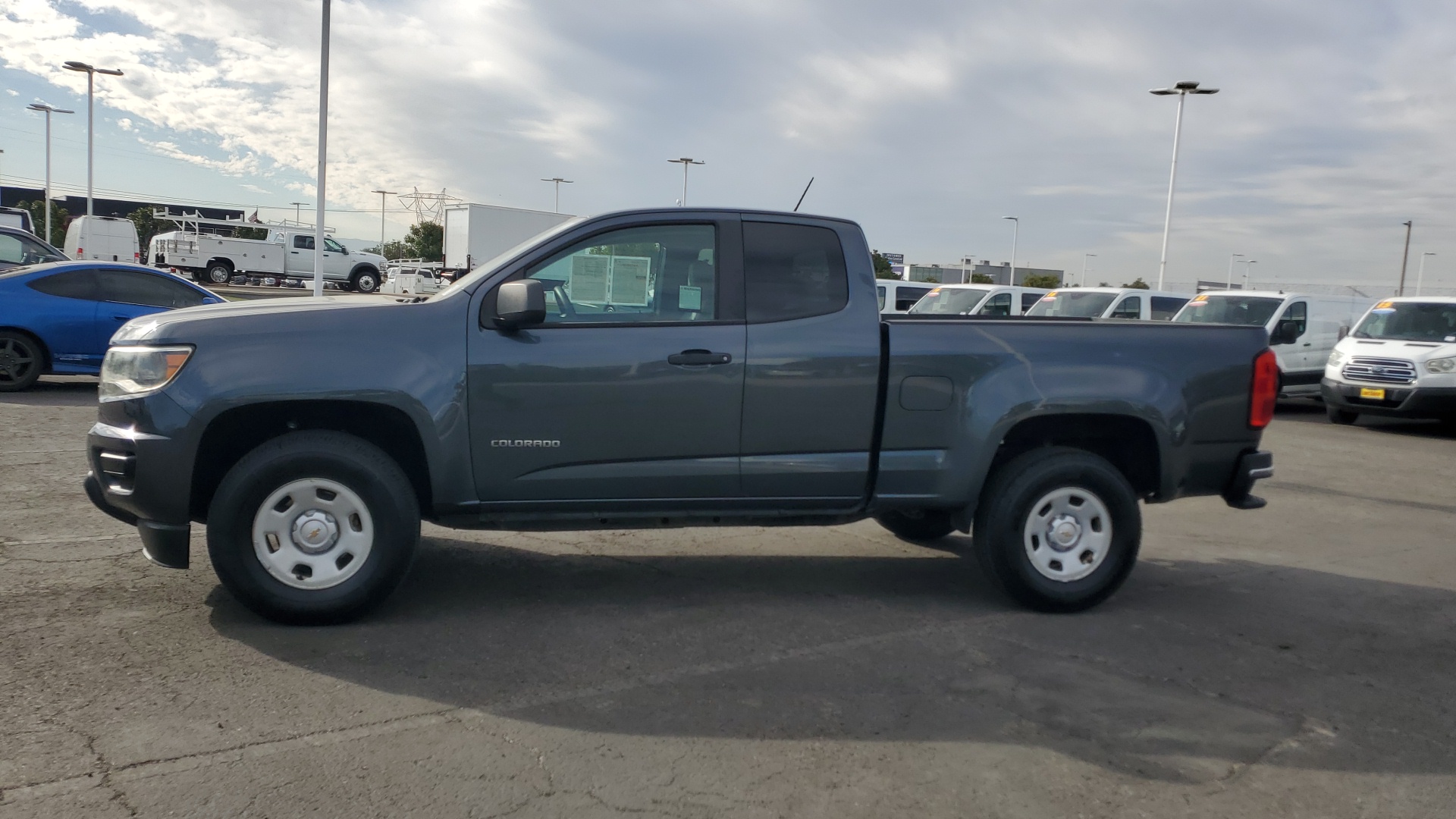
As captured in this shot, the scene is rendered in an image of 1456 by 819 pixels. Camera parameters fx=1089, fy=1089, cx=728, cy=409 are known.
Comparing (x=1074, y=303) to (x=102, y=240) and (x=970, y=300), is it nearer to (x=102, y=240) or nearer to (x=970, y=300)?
(x=970, y=300)

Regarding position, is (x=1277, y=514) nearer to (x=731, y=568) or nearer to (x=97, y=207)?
(x=731, y=568)

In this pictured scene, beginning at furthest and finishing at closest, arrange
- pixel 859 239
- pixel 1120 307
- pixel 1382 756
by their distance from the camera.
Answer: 1. pixel 1120 307
2. pixel 859 239
3. pixel 1382 756

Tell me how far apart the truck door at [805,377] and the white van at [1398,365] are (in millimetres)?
12174

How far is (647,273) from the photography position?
505cm

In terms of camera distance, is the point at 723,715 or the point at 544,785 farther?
the point at 723,715

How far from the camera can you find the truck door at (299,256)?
145 feet

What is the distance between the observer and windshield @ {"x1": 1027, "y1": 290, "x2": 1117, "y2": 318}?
19.9 meters

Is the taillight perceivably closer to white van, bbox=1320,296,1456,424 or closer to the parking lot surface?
the parking lot surface

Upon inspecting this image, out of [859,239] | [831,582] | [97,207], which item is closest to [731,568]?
[831,582]

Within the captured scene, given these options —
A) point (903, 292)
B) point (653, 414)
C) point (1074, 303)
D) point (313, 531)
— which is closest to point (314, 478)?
point (313, 531)

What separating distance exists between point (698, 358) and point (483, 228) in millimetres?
31163

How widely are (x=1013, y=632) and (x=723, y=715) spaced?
5.77 feet

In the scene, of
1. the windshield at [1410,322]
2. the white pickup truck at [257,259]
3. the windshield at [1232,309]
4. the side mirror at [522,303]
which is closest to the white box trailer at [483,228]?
the white pickup truck at [257,259]

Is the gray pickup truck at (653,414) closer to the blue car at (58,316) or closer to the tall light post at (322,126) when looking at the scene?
the blue car at (58,316)
